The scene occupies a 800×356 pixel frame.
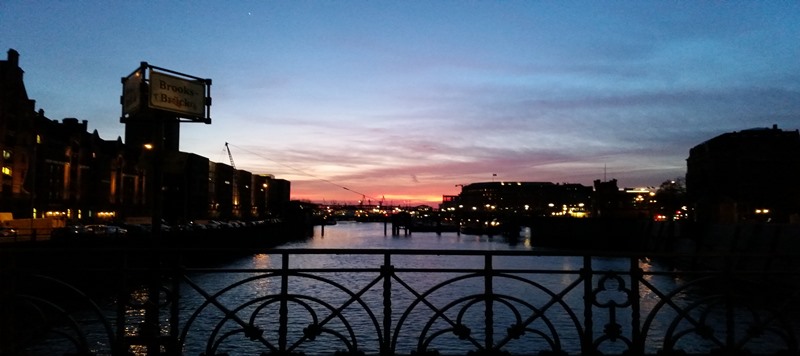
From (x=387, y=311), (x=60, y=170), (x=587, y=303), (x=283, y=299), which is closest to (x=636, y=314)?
(x=587, y=303)

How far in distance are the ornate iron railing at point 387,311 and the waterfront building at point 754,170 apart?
5284 centimetres

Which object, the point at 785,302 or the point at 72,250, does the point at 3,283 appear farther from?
the point at 785,302

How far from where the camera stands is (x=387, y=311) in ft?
25.2

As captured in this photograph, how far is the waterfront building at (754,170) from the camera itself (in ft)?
343

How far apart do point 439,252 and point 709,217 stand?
68.4 meters

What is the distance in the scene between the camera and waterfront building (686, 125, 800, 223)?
104 m

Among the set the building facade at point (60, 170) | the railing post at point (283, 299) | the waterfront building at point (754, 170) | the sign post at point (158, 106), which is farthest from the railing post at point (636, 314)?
the waterfront building at point (754, 170)

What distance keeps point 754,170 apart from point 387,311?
12063 centimetres

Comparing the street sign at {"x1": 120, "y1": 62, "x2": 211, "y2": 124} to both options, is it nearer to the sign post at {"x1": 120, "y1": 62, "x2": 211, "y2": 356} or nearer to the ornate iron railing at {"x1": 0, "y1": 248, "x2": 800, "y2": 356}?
the sign post at {"x1": 120, "y1": 62, "x2": 211, "y2": 356}

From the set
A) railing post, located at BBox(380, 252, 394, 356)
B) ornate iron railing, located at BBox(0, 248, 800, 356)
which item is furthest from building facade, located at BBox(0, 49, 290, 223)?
railing post, located at BBox(380, 252, 394, 356)

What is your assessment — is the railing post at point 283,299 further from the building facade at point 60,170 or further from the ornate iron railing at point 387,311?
the building facade at point 60,170

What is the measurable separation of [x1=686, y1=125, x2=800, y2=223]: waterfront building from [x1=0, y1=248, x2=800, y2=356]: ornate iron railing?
52836 millimetres

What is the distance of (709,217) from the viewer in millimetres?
68562

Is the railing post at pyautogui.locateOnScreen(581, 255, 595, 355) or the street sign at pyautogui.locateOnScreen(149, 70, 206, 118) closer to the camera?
the railing post at pyautogui.locateOnScreen(581, 255, 595, 355)
